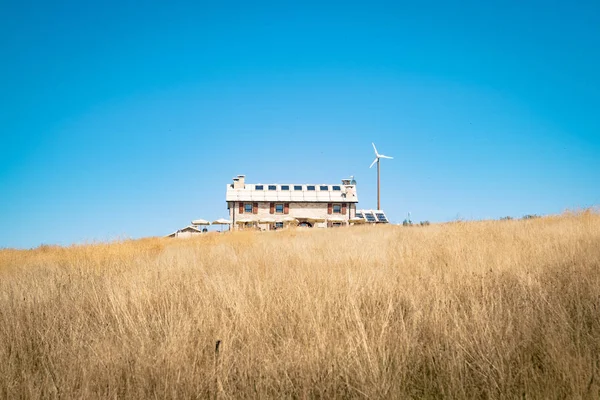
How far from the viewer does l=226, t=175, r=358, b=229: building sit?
1855 inches

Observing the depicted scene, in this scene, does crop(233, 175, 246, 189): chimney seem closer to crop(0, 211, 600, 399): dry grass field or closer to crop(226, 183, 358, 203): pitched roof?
crop(226, 183, 358, 203): pitched roof

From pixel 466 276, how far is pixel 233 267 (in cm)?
446

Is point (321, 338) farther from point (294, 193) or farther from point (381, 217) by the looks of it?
point (381, 217)

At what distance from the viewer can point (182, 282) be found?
6.06 metres

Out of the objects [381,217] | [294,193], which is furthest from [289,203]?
[381,217]

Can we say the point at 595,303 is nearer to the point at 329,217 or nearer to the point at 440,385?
the point at 440,385

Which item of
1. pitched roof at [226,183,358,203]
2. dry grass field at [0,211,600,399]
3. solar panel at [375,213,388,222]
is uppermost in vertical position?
pitched roof at [226,183,358,203]

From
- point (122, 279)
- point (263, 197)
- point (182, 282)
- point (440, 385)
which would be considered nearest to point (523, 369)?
point (440, 385)

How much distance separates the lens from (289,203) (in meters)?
48.3

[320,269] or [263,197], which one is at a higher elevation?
[263,197]

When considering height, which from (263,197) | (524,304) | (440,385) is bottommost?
(440,385)

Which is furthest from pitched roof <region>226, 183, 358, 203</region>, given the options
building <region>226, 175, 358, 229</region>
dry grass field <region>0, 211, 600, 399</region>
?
dry grass field <region>0, 211, 600, 399</region>

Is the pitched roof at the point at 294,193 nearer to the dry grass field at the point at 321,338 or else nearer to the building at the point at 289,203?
the building at the point at 289,203

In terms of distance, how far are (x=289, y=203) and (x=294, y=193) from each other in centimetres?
155
